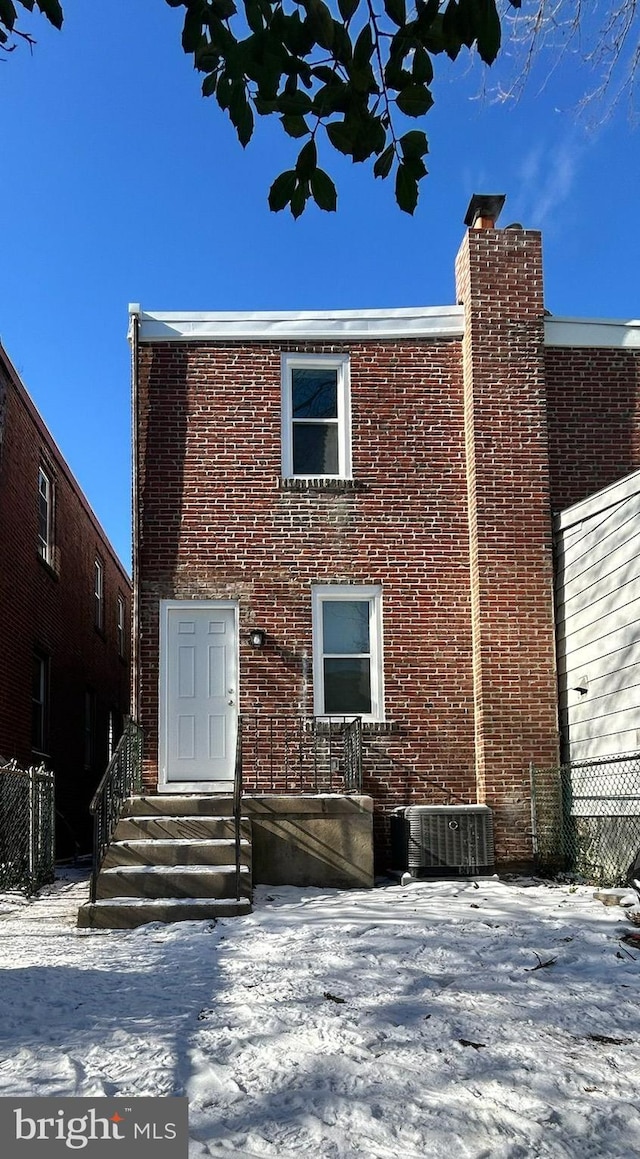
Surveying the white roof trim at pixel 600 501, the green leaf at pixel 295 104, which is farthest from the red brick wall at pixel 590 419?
the green leaf at pixel 295 104

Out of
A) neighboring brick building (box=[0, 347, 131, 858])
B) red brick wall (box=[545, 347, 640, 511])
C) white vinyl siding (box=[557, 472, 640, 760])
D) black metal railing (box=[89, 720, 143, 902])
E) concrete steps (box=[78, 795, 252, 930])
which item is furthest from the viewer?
neighboring brick building (box=[0, 347, 131, 858])

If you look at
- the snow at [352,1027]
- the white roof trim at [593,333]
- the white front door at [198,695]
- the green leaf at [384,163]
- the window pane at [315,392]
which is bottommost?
the snow at [352,1027]

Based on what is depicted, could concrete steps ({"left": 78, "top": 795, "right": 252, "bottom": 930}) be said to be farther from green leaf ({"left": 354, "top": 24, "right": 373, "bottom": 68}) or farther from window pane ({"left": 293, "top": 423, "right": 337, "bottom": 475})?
green leaf ({"left": 354, "top": 24, "right": 373, "bottom": 68})

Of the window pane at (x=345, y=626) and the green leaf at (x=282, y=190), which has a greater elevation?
the green leaf at (x=282, y=190)

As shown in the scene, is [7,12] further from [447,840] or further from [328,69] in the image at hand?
[447,840]

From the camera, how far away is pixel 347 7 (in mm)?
3361

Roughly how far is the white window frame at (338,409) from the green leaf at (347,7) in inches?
340

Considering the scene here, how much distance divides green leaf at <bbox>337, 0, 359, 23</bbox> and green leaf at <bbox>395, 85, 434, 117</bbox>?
0.28 meters

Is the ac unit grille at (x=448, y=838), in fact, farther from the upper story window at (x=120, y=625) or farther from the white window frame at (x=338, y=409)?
the upper story window at (x=120, y=625)

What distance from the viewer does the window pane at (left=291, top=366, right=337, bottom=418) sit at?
12328mm

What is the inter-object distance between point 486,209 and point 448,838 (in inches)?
275

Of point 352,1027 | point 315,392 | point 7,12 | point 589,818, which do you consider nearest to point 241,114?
point 7,12

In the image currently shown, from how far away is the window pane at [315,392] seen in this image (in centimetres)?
1233

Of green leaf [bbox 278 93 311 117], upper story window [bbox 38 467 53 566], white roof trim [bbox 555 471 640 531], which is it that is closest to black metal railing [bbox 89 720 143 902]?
white roof trim [bbox 555 471 640 531]
